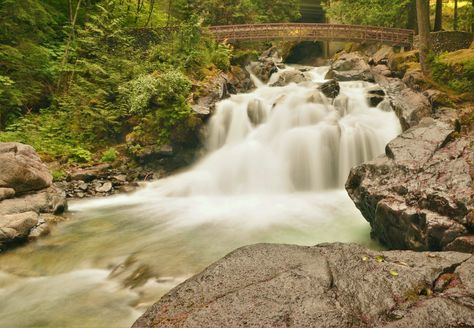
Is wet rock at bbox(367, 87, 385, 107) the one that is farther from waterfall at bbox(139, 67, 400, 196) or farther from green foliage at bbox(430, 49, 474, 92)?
green foliage at bbox(430, 49, 474, 92)

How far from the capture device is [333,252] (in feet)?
11.5

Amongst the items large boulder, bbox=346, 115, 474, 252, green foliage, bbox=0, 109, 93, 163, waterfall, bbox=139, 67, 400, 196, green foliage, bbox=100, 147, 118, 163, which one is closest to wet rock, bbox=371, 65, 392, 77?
waterfall, bbox=139, 67, 400, 196

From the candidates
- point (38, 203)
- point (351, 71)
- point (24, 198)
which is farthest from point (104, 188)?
point (351, 71)

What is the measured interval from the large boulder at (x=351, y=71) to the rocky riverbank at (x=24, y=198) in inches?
574

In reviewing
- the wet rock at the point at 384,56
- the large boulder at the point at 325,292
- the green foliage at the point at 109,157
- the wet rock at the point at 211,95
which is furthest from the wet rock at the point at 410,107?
the green foliage at the point at 109,157

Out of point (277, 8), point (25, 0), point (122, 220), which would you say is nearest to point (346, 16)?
point (277, 8)

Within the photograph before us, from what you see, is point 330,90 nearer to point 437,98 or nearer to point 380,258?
point 437,98

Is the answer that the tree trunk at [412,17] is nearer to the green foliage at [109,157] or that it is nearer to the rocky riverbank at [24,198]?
the green foliage at [109,157]

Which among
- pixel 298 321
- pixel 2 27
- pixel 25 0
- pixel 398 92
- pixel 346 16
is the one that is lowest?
pixel 298 321

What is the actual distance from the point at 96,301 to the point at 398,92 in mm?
13249

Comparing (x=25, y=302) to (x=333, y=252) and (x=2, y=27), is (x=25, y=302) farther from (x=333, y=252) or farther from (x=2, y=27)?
(x=2, y=27)

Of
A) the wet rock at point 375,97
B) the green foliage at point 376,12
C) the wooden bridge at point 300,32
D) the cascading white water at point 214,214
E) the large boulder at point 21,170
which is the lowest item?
the cascading white water at point 214,214

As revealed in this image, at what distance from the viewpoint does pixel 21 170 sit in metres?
7.64

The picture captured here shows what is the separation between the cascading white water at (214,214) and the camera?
499cm
